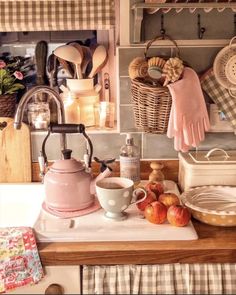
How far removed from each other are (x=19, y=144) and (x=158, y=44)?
670mm

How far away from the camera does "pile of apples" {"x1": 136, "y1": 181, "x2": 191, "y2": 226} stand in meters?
1.42

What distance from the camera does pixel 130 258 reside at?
1.34 m

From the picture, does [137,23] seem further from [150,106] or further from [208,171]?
[208,171]

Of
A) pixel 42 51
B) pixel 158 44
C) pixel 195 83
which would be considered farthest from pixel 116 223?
pixel 42 51

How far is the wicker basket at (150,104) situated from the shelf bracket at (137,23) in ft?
0.16

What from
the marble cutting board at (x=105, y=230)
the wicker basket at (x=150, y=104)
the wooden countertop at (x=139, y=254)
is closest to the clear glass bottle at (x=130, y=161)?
the wicker basket at (x=150, y=104)

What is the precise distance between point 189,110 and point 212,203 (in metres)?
0.34

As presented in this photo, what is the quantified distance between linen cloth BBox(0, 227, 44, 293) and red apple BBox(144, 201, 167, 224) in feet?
1.20

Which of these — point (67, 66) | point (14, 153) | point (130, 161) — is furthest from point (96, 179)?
point (67, 66)

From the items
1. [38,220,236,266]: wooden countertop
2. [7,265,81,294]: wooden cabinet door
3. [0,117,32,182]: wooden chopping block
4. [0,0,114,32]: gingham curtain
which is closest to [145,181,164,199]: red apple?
[38,220,236,266]: wooden countertop

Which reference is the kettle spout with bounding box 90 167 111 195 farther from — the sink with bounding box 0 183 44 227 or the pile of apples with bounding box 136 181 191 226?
the sink with bounding box 0 183 44 227

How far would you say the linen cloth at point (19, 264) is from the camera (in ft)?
4.30

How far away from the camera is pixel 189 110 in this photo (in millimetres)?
1635

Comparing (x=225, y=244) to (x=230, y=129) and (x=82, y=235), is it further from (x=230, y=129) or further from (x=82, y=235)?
(x=230, y=129)
